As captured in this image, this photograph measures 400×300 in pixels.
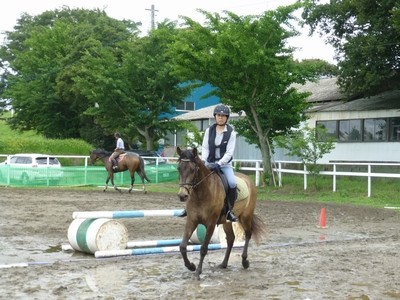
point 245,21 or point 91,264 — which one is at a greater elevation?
point 245,21

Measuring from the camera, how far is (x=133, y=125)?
43.2m

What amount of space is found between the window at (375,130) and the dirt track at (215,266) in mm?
16469

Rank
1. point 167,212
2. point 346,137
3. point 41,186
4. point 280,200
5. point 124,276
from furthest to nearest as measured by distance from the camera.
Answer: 1. point 346,137
2. point 41,186
3. point 280,200
4. point 167,212
5. point 124,276

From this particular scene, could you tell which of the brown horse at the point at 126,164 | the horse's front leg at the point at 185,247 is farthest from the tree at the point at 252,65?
the horse's front leg at the point at 185,247

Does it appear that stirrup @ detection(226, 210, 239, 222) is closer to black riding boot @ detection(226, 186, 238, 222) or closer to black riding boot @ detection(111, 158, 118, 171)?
black riding boot @ detection(226, 186, 238, 222)

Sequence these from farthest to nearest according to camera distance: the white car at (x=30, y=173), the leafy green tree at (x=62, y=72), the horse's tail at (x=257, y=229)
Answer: the leafy green tree at (x=62, y=72)
the white car at (x=30, y=173)
the horse's tail at (x=257, y=229)

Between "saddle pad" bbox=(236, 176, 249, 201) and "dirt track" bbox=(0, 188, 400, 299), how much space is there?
46.4 inches

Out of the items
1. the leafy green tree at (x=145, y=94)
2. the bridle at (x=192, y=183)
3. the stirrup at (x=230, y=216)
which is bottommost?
the stirrup at (x=230, y=216)

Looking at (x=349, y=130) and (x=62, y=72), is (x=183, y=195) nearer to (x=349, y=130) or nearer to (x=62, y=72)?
(x=349, y=130)

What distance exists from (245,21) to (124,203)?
1121cm

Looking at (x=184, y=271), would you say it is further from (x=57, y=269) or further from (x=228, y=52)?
(x=228, y=52)

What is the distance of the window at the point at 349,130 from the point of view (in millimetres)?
34625

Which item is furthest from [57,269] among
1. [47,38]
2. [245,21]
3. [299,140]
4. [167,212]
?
[47,38]

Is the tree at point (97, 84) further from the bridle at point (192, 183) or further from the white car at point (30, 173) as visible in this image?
the bridle at point (192, 183)
